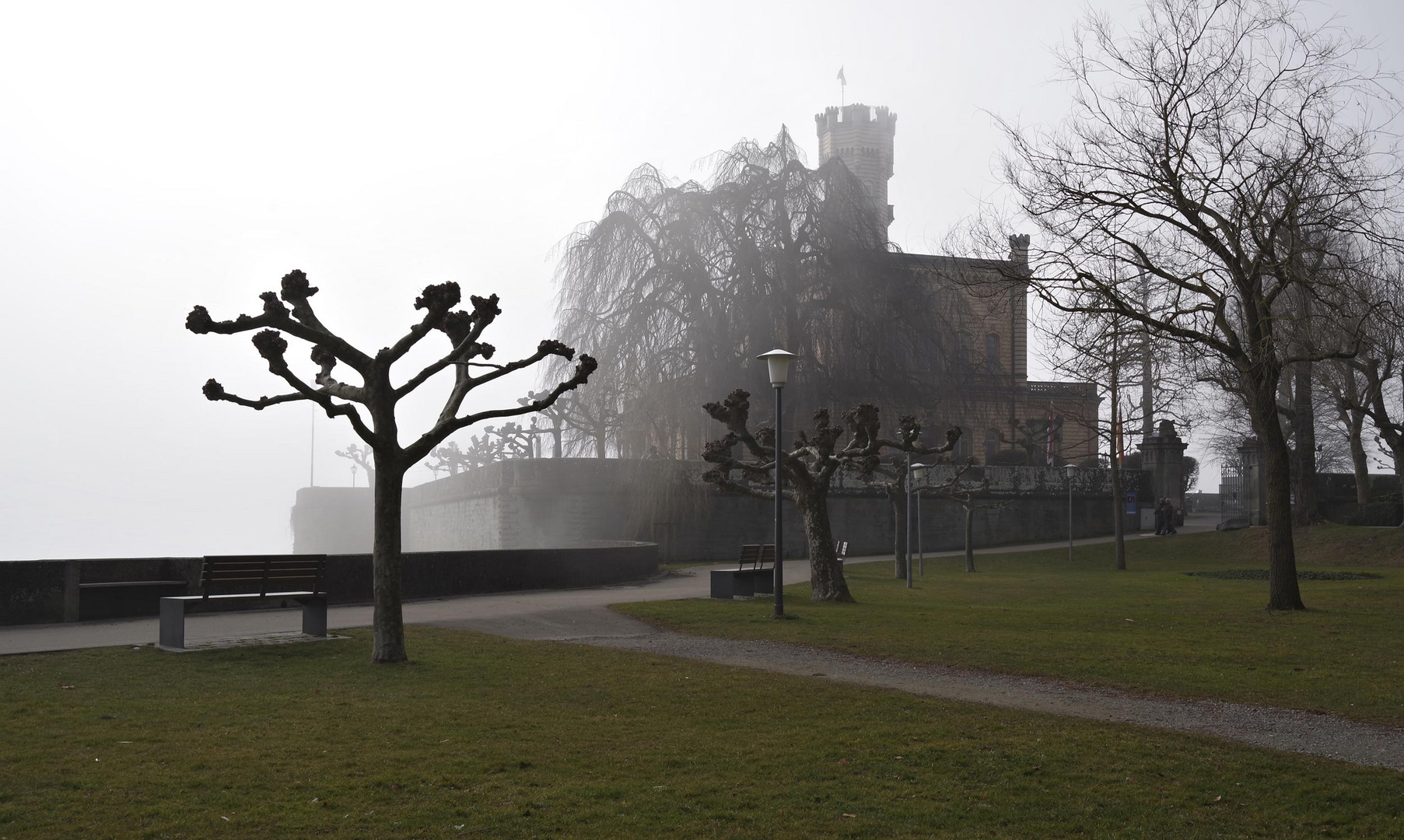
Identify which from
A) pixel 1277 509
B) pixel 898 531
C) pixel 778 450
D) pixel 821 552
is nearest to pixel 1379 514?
pixel 898 531

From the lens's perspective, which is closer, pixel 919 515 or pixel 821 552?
pixel 821 552

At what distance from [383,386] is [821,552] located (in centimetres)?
1108

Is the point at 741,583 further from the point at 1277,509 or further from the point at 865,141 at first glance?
the point at 865,141

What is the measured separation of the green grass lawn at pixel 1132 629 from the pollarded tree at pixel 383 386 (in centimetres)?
522

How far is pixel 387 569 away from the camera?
1229 cm

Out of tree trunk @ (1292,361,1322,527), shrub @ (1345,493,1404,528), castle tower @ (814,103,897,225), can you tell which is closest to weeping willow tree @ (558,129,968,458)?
tree trunk @ (1292,361,1322,527)

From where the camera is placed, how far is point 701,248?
36844 mm

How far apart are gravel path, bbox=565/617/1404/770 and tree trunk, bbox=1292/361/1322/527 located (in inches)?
1191

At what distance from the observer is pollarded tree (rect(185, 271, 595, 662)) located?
11.8 m

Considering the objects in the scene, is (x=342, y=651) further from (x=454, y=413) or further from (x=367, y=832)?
(x=367, y=832)

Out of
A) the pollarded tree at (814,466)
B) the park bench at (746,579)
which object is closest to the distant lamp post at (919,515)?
the park bench at (746,579)

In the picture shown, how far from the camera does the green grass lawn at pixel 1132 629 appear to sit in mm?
11406

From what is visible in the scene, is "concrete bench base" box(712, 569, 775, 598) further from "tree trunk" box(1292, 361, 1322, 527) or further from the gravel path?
"tree trunk" box(1292, 361, 1322, 527)

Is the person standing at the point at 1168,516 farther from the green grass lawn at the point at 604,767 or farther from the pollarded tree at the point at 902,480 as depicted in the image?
the green grass lawn at the point at 604,767
